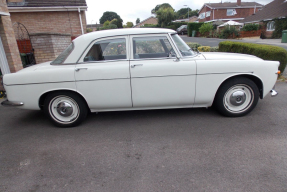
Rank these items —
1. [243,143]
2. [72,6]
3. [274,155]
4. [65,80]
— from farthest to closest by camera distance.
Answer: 1. [72,6]
2. [65,80]
3. [243,143]
4. [274,155]

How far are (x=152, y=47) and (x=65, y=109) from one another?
1.98 meters

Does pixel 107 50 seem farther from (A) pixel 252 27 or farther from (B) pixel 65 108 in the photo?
(A) pixel 252 27

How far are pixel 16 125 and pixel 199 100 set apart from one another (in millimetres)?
3640

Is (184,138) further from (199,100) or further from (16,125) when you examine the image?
(16,125)

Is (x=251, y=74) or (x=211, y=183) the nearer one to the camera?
(x=211, y=183)

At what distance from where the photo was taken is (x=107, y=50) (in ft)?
11.6

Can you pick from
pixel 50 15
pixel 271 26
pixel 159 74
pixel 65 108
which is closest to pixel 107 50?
pixel 159 74

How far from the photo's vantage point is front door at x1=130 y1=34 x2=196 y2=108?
3391 mm

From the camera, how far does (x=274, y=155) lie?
256cm

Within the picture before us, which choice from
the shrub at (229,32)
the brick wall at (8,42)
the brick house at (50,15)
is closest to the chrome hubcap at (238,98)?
the brick wall at (8,42)

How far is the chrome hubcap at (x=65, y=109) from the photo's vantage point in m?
3.58

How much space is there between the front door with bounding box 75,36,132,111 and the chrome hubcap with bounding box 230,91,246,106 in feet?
6.29

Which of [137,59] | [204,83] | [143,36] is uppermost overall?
[143,36]

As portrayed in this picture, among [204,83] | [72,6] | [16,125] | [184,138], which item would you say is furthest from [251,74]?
[72,6]
